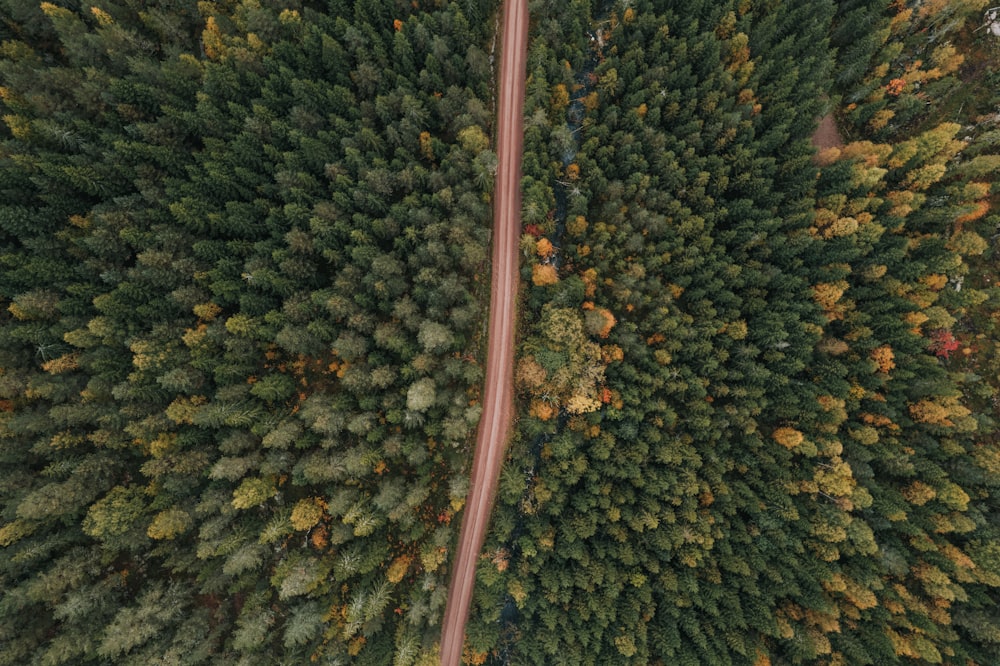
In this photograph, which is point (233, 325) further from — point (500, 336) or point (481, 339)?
point (500, 336)

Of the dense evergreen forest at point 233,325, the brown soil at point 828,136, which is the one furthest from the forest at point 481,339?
the brown soil at point 828,136

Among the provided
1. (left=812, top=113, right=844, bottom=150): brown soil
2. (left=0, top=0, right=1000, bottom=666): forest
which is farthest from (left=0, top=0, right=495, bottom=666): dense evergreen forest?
(left=812, top=113, right=844, bottom=150): brown soil

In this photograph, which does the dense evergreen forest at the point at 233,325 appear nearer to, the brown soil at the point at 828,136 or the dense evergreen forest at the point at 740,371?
the dense evergreen forest at the point at 740,371

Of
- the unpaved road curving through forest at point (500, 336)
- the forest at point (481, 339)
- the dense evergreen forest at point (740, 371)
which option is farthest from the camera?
the unpaved road curving through forest at point (500, 336)

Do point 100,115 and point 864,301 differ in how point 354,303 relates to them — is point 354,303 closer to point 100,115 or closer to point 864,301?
point 100,115

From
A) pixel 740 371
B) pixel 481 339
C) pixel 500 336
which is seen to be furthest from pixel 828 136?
pixel 481 339

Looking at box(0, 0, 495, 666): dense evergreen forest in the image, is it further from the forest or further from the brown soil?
the brown soil
